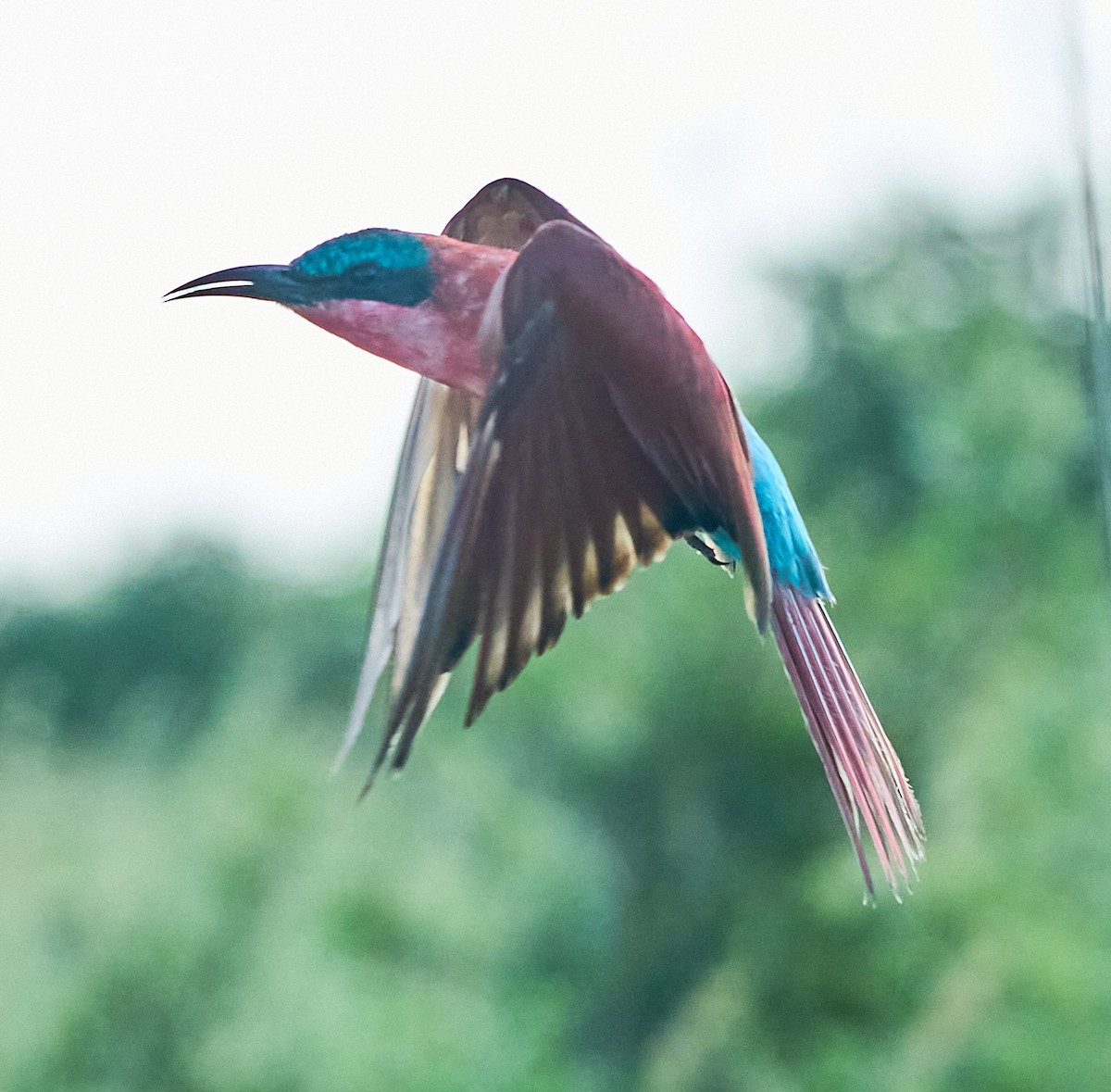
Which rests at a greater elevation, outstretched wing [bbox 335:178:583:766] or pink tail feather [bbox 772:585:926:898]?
outstretched wing [bbox 335:178:583:766]

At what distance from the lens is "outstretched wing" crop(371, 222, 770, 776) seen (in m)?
0.44

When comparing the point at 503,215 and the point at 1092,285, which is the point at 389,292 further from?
the point at 1092,285

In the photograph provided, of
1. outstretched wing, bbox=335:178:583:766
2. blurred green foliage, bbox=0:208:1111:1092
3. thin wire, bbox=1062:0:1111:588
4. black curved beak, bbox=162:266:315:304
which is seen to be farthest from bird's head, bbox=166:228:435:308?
blurred green foliage, bbox=0:208:1111:1092

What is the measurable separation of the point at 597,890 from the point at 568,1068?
43 cm

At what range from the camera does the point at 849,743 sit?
0.55 meters

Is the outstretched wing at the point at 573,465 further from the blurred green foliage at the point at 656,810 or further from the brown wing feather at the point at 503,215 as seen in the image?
the blurred green foliage at the point at 656,810

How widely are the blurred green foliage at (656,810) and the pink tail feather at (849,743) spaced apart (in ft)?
6.83

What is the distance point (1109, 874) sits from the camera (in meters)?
3.18

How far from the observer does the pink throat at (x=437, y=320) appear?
20.0 inches

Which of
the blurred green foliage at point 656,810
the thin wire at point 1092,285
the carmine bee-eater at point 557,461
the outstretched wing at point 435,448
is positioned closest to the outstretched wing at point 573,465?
the carmine bee-eater at point 557,461

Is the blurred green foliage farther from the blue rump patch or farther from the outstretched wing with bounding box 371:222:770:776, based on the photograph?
the outstretched wing with bounding box 371:222:770:776

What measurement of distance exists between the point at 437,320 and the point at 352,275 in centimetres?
3

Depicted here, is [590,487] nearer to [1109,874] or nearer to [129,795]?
[1109,874]

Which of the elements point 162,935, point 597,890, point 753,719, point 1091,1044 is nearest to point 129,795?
point 162,935
